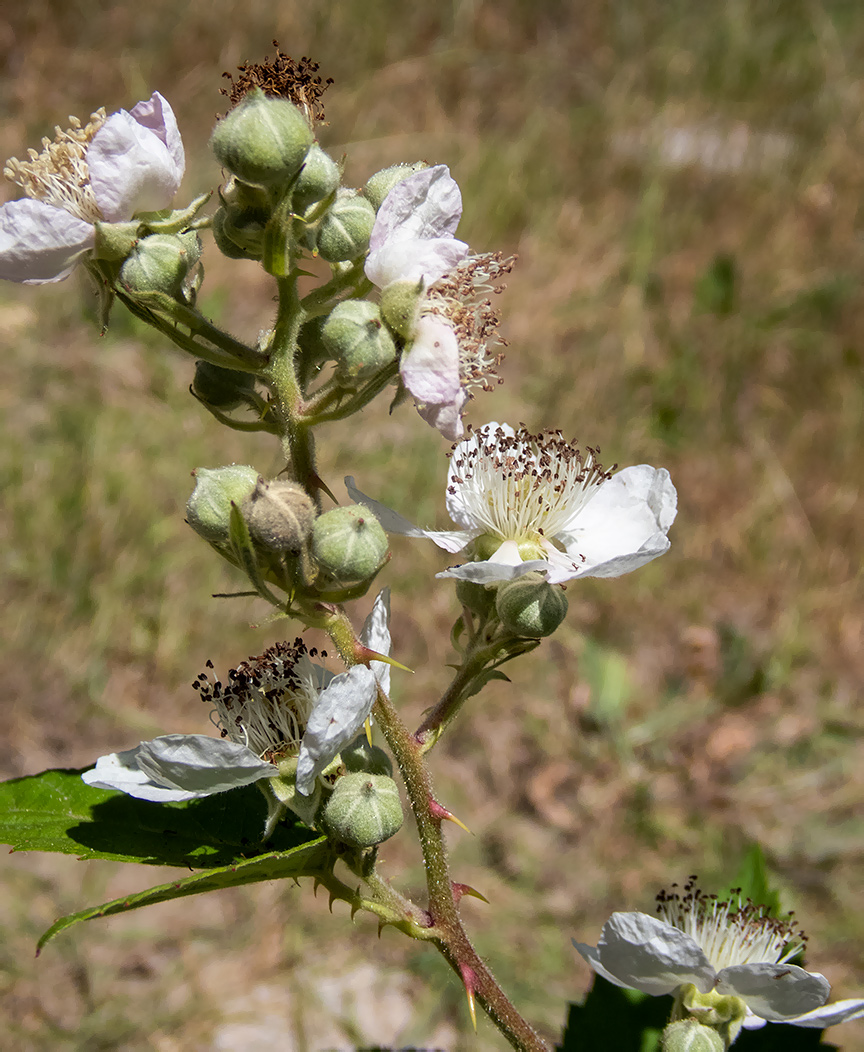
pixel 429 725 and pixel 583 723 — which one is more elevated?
pixel 429 725

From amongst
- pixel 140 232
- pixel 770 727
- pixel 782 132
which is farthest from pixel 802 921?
pixel 782 132

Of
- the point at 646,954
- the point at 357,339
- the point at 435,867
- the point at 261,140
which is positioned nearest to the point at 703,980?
the point at 646,954

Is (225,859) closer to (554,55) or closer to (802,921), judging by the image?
(802,921)

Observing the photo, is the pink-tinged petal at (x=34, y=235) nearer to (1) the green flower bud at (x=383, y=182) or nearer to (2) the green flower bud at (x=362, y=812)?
(1) the green flower bud at (x=383, y=182)

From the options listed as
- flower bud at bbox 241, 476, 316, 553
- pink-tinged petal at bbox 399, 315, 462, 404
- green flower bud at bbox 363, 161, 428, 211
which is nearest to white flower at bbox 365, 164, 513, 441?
pink-tinged petal at bbox 399, 315, 462, 404

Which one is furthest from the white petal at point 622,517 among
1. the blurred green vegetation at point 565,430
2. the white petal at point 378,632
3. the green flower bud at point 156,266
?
the blurred green vegetation at point 565,430

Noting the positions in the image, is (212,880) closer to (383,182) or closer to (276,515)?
(276,515)
